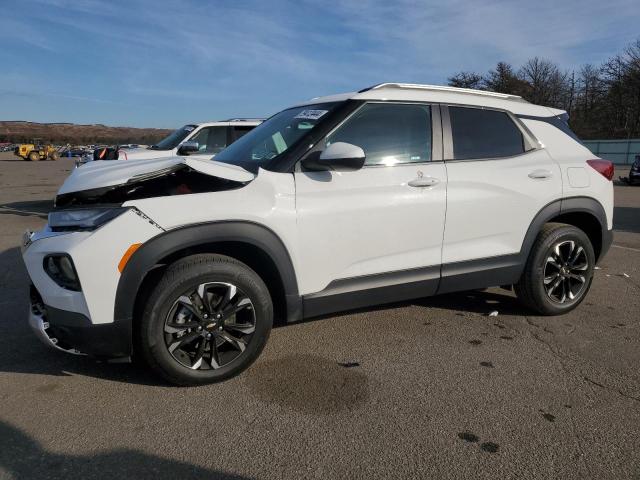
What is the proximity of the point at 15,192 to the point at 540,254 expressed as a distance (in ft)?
55.6

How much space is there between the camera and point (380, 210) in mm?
3258

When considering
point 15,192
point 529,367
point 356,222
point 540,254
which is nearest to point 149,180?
point 356,222

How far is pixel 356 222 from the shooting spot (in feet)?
10.5

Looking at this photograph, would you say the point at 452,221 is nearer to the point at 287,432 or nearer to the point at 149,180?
the point at 287,432

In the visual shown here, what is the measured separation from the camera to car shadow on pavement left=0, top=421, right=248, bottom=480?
2215mm

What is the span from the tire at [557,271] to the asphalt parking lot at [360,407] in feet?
0.53

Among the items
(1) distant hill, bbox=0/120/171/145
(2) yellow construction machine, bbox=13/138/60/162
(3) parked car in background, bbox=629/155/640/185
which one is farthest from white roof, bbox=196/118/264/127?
(1) distant hill, bbox=0/120/171/145

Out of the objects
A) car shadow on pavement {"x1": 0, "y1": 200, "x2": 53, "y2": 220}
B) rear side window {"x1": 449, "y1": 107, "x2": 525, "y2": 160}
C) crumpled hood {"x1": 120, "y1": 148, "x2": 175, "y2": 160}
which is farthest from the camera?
car shadow on pavement {"x1": 0, "y1": 200, "x2": 53, "y2": 220}

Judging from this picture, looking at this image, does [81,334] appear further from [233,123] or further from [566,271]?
[233,123]

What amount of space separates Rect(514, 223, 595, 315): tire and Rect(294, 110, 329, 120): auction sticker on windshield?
203 cm

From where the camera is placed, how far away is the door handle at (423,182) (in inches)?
133

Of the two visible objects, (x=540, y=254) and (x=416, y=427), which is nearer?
(x=416, y=427)

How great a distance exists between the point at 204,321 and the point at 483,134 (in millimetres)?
2495

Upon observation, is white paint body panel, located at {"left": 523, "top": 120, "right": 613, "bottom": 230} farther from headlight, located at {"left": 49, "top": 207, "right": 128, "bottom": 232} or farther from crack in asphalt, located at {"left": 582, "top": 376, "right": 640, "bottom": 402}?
headlight, located at {"left": 49, "top": 207, "right": 128, "bottom": 232}
